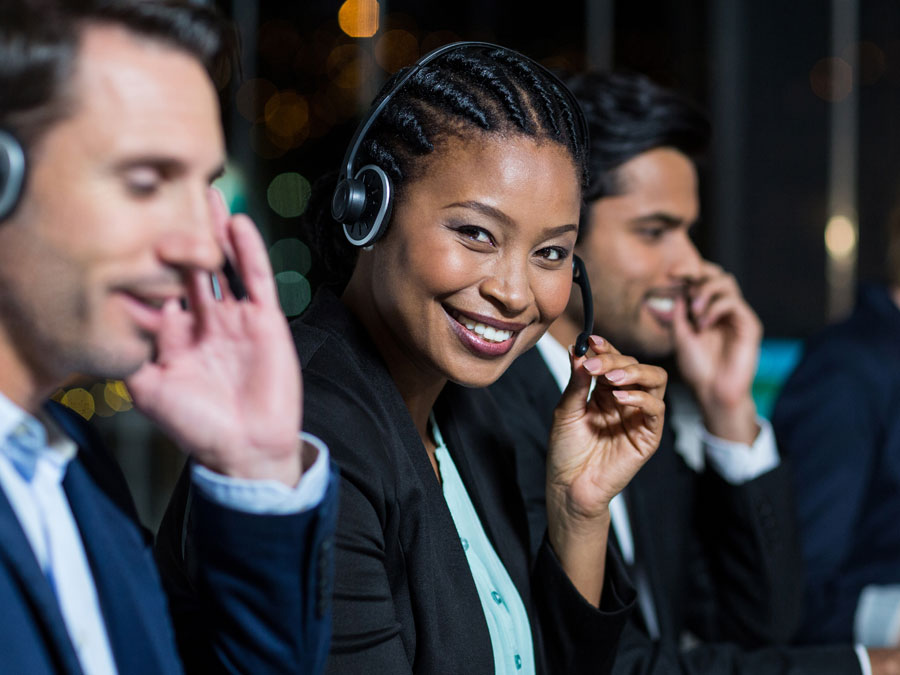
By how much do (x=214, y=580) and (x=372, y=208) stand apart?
0.52 meters

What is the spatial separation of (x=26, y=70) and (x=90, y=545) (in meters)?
0.39

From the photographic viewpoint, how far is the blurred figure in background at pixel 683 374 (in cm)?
179

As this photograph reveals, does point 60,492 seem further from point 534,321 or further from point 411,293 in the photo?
point 534,321

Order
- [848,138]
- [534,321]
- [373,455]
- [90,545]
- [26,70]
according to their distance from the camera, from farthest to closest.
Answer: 1. [848,138]
2. [534,321]
3. [373,455]
4. [90,545]
5. [26,70]

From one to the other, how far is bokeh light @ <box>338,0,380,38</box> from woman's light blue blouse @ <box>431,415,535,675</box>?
4203mm

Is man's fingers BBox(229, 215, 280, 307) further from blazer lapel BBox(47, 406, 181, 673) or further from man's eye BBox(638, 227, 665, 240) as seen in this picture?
man's eye BBox(638, 227, 665, 240)

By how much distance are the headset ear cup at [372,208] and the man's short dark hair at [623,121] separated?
2.61 feet

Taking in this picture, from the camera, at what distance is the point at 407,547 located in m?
1.12

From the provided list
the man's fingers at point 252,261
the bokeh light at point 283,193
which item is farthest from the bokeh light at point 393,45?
the man's fingers at point 252,261

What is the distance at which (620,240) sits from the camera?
1.91 m

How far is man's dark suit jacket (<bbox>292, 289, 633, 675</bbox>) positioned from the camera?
101 centimetres

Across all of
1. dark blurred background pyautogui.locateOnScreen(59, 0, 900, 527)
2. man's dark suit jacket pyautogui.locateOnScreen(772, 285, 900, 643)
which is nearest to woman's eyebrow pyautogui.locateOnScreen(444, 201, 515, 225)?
man's dark suit jacket pyautogui.locateOnScreen(772, 285, 900, 643)

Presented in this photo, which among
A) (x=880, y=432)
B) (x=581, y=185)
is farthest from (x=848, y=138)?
(x=581, y=185)

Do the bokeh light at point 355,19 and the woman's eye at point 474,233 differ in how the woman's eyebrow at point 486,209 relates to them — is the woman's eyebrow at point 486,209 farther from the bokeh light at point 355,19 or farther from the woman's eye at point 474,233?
the bokeh light at point 355,19
